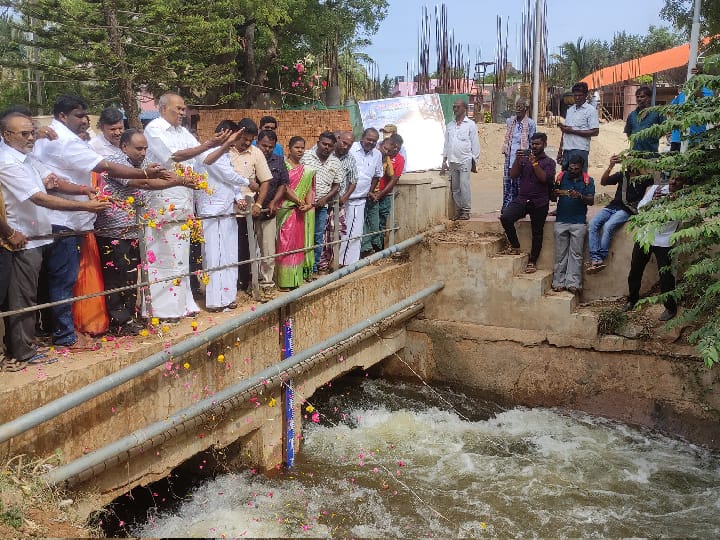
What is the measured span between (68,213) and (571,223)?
5631 mm

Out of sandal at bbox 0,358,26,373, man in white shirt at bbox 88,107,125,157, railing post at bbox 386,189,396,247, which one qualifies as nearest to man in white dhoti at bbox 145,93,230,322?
man in white shirt at bbox 88,107,125,157

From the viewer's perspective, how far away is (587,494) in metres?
6.61

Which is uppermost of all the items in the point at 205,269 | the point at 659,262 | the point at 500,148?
the point at 500,148

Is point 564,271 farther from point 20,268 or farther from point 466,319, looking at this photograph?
point 20,268

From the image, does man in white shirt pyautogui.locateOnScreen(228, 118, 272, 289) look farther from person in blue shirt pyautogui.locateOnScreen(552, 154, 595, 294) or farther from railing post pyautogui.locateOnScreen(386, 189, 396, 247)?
person in blue shirt pyautogui.locateOnScreen(552, 154, 595, 294)

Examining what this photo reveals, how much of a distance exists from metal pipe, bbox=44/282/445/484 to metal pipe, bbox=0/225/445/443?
0.43 meters

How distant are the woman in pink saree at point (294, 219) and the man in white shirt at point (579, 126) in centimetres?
335

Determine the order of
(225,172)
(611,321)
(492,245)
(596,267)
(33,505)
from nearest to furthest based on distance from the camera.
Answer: (33,505)
(225,172)
(611,321)
(596,267)
(492,245)

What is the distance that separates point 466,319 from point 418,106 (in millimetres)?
6691

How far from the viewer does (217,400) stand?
5.76 meters

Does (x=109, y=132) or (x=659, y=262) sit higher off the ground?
(x=109, y=132)

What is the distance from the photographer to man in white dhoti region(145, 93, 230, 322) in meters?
5.86

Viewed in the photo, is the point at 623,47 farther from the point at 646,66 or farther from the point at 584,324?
the point at 584,324

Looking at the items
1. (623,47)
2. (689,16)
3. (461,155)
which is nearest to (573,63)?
(623,47)
